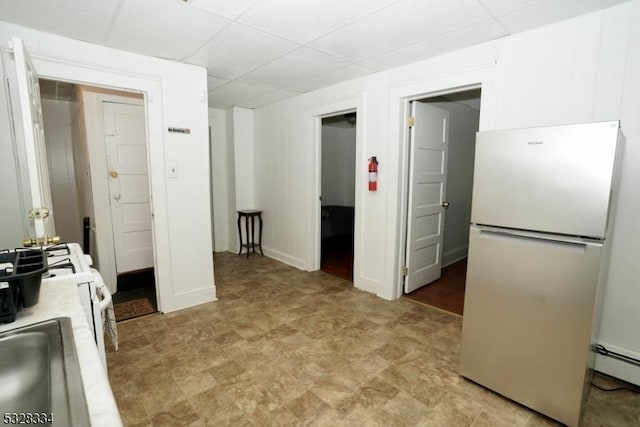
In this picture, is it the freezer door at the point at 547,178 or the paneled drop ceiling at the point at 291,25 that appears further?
the paneled drop ceiling at the point at 291,25

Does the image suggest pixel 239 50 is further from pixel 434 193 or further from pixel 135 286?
pixel 135 286

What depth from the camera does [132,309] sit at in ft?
10.4

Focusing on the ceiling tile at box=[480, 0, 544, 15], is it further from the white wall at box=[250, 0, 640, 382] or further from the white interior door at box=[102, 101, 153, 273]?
the white interior door at box=[102, 101, 153, 273]

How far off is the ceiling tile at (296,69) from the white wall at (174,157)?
2.14 feet

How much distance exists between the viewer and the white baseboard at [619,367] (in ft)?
6.60

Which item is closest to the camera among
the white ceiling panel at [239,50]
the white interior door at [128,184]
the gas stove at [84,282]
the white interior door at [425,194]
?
the gas stove at [84,282]

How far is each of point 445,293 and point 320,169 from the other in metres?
2.21

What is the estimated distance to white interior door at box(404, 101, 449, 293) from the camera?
10.9 ft

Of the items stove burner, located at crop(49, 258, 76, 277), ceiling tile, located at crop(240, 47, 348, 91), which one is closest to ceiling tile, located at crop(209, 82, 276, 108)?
ceiling tile, located at crop(240, 47, 348, 91)

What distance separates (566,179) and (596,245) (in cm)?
35

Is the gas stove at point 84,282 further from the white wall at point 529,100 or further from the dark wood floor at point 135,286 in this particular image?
the white wall at point 529,100

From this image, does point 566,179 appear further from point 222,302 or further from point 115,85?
point 115,85

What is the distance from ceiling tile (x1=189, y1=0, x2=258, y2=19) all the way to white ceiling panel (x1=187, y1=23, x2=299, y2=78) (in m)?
0.19

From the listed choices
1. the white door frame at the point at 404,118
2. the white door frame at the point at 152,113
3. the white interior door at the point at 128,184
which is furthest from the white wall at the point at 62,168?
the white door frame at the point at 404,118
